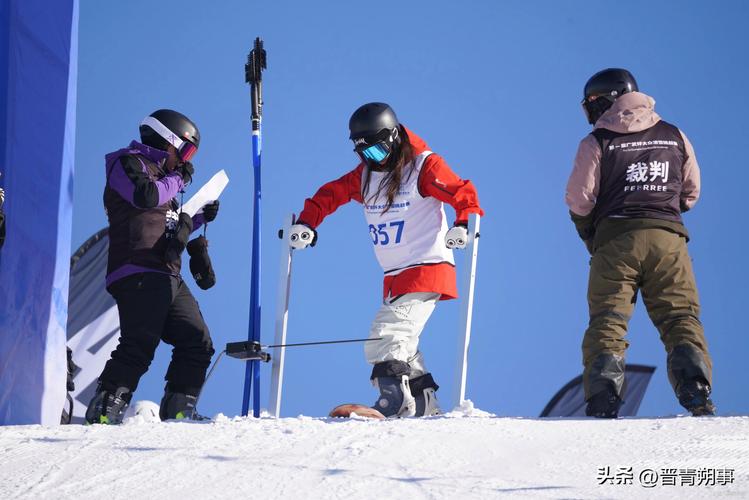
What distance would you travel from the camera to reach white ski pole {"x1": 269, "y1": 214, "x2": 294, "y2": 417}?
17.5ft

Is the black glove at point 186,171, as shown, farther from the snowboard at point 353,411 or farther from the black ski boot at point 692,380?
the black ski boot at point 692,380

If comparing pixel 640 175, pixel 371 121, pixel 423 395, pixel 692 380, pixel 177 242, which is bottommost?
pixel 423 395

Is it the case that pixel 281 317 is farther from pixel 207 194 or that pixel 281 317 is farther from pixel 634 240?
pixel 634 240

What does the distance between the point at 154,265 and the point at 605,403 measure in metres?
2.31

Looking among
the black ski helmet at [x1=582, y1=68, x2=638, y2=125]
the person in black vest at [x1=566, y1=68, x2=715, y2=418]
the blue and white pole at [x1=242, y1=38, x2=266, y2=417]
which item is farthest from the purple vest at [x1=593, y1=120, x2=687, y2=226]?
the blue and white pole at [x1=242, y1=38, x2=266, y2=417]

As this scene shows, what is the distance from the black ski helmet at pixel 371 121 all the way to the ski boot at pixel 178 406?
5.33ft

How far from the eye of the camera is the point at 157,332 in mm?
4988

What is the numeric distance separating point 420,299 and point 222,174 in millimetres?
1377

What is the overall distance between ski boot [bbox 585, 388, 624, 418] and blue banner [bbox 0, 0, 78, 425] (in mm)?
2541

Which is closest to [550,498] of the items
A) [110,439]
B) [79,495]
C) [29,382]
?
[79,495]

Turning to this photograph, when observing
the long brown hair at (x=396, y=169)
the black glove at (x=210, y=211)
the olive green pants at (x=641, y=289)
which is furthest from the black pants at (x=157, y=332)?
the olive green pants at (x=641, y=289)

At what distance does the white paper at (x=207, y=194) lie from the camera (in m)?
5.45

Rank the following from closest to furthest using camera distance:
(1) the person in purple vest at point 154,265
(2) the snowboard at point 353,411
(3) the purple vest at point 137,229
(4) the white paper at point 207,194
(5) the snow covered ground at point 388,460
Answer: (5) the snow covered ground at point 388,460, (2) the snowboard at point 353,411, (1) the person in purple vest at point 154,265, (3) the purple vest at point 137,229, (4) the white paper at point 207,194

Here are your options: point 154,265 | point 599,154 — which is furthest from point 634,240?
point 154,265
